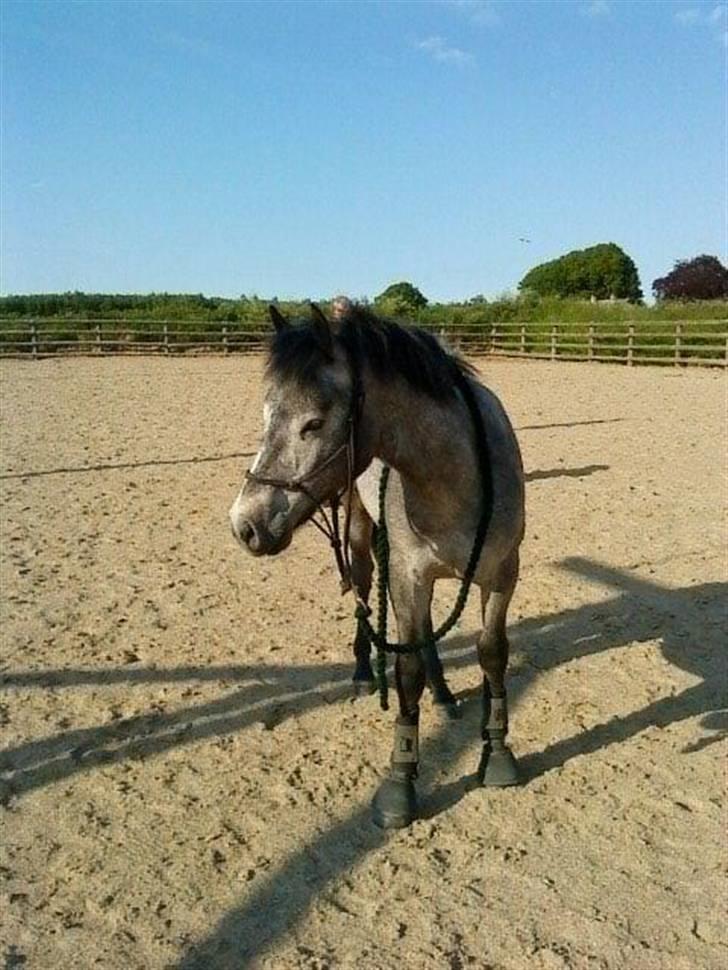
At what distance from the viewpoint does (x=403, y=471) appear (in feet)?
9.37

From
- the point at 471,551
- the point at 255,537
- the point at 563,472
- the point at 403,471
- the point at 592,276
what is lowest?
the point at 563,472

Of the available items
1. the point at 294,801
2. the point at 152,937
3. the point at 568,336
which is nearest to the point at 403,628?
the point at 294,801

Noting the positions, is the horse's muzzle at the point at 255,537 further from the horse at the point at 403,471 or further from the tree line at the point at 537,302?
the tree line at the point at 537,302

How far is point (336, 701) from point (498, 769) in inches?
41.0

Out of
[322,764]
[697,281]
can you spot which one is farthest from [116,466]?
[697,281]

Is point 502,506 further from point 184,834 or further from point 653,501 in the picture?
point 653,501

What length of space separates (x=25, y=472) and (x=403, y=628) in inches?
290

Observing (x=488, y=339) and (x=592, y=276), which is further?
(x=592, y=276)

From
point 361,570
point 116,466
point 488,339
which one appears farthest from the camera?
point 488,339

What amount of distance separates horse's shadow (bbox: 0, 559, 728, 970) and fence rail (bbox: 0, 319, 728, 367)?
1993 centimetres

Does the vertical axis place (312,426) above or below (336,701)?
above

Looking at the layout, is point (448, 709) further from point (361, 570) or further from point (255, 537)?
point (255, 537)

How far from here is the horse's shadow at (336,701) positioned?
2.71 meters

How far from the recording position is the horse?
2447mm
